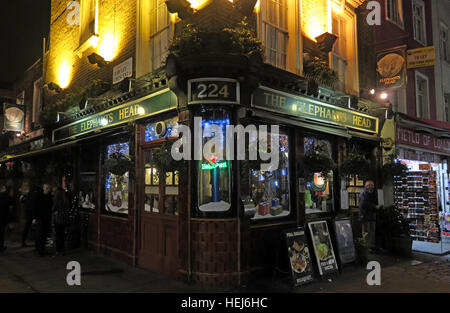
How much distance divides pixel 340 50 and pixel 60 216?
359 inches

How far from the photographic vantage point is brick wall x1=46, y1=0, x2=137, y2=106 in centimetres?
879

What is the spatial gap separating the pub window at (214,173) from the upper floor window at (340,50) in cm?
484

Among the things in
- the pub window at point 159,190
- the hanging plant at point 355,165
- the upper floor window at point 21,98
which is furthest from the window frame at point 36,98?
Answer: the hanging plant at point 355,165

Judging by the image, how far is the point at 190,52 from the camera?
232 inches

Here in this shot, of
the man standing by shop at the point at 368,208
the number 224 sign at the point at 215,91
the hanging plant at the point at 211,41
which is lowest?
the man standing by shop at the point at 368,208

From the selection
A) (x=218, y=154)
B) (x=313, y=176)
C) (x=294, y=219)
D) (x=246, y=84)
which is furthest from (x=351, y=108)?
(x=218, y=154)

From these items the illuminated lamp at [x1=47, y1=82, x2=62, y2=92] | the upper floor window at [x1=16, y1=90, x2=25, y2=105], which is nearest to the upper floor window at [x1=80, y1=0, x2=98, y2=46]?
the illuminated lamp at [x1=47, y1=82, x2=62, y2=92]

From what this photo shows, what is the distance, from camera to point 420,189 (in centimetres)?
1036

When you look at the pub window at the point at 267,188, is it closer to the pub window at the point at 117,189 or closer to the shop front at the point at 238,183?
the shop front at the point at 238,183

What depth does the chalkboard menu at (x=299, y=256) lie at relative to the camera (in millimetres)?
5965

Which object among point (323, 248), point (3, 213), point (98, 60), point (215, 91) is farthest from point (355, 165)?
point (3, 213)

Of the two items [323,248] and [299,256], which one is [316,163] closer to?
[323,248]

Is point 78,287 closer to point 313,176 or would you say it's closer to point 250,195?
point 250,195

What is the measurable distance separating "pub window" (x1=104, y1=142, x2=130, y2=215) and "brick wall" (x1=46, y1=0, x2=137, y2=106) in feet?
6.99
